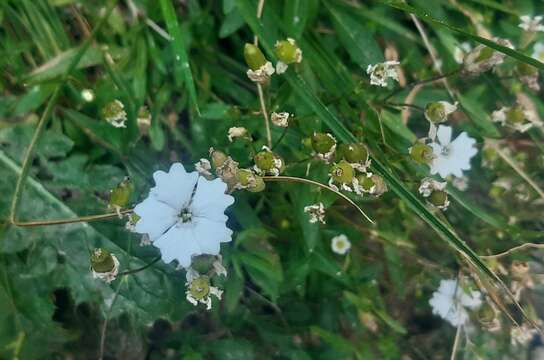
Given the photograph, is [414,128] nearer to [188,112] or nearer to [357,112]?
[357,112]

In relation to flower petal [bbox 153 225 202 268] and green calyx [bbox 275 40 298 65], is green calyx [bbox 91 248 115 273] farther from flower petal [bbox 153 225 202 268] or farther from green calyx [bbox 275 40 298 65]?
green calyx [bbox 275 40 298 65]

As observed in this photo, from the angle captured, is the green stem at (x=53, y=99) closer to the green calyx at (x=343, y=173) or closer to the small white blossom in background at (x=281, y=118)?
the small white blossom in background at (x=281, y=118)

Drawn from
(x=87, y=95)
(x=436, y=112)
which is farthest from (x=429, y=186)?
(x=87, y=95)

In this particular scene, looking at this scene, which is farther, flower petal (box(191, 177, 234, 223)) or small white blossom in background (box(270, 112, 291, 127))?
small white blossom in background (box(270, 112, 291, 127))

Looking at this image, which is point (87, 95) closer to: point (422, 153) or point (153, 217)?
point (153, 217)

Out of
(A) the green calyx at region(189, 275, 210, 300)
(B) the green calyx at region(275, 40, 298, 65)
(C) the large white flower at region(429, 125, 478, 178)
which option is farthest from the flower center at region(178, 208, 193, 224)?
(C) the large white flower at region(429, 125, 478, 178)

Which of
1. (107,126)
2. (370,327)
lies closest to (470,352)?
(370,327)
